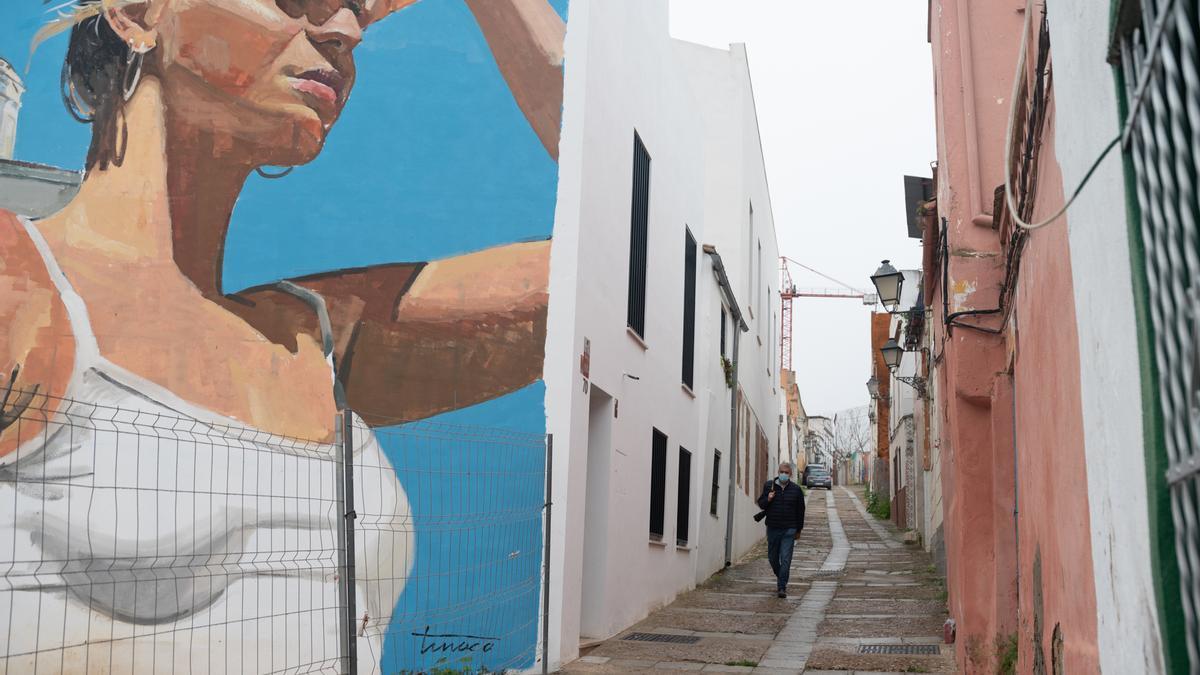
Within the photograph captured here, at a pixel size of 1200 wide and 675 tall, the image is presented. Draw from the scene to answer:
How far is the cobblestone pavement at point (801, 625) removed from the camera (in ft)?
29.7

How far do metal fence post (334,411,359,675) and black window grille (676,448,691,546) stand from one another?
9550 millimetres

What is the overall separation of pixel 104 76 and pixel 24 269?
65.1 inches

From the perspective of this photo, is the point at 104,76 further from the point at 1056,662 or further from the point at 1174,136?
the point at 1174,136

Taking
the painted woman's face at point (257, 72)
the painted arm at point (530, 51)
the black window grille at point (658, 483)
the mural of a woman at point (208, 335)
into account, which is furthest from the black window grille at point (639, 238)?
the painted woman's face at point (257, 72)

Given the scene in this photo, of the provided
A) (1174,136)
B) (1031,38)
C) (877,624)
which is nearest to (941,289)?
(877,624)

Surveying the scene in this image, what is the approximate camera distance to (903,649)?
31.9 ft

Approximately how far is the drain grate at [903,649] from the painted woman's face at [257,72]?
20.9 ft

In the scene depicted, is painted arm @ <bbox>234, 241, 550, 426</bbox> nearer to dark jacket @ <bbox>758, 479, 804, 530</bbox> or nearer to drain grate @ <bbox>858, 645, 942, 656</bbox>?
drain grate @ <bbox>858, 645, 942, 656</bbox>

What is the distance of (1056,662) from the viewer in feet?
14.6

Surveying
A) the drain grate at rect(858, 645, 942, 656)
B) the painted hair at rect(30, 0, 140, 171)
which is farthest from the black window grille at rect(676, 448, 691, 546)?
the painted hair at rect(30, 0, 140, 171)

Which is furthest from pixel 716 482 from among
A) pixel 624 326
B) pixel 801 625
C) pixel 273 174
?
pixel 273 174

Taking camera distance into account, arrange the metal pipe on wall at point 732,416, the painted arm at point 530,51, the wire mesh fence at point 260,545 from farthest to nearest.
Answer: the metal pipe on wall at point 732,416 → the painted arm at point 530,51 → the wire mesh fence at point 260,545

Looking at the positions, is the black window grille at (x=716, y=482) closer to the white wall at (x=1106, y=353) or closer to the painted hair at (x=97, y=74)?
the painted hair at (x=97, y=74)

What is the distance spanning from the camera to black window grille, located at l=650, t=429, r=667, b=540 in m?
12.9
